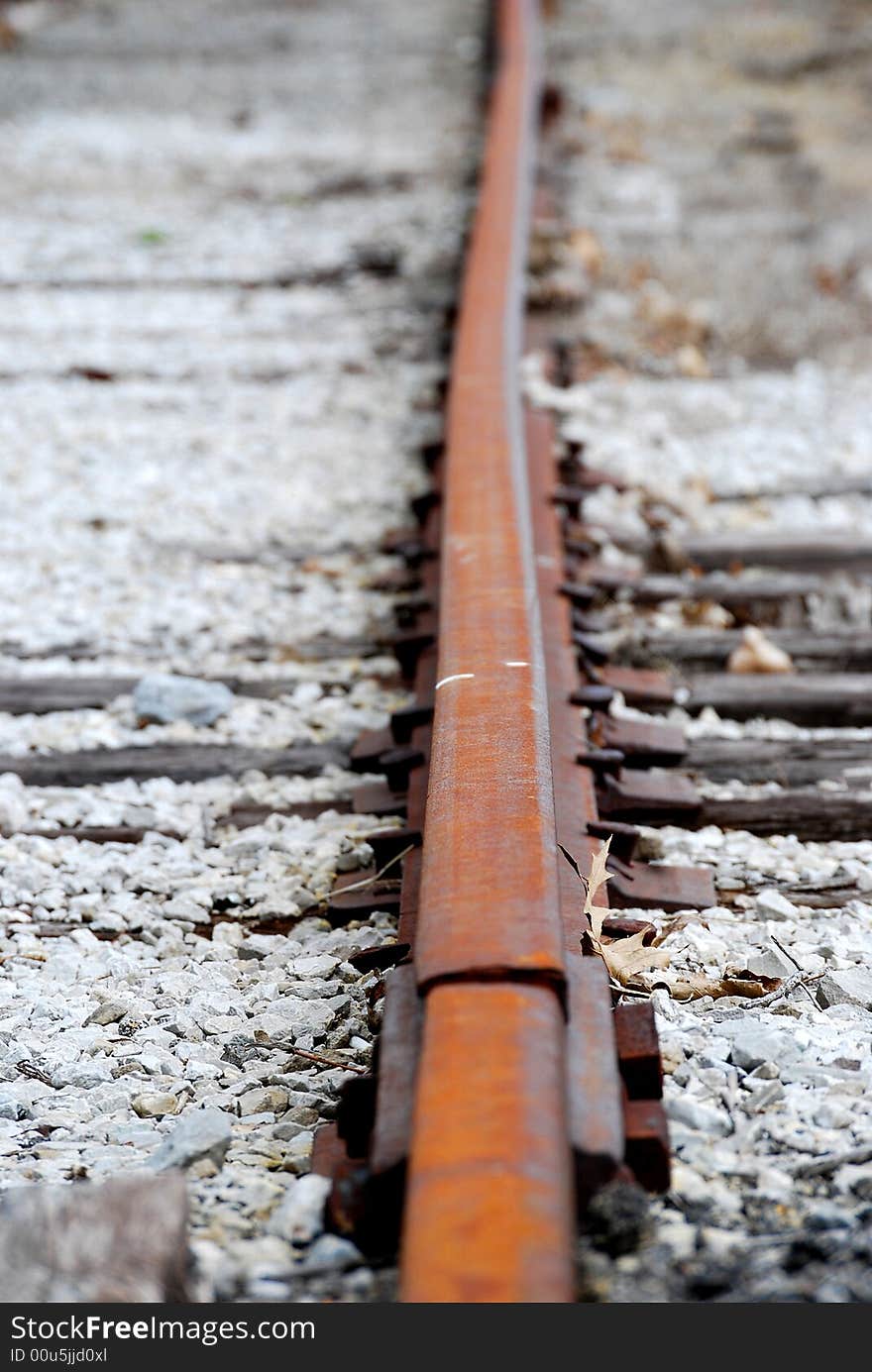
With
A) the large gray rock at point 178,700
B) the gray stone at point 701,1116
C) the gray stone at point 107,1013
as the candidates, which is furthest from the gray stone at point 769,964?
the large gray rock at point 178,700

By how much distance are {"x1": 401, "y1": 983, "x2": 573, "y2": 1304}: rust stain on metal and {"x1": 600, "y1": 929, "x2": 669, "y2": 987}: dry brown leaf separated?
39 centimetres

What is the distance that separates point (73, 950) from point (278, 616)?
4.15ft

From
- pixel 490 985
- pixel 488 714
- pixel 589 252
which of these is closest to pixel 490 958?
pixel 490 985

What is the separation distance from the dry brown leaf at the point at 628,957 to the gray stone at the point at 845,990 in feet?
0.71

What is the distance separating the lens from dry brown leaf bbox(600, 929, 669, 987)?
1982 mm

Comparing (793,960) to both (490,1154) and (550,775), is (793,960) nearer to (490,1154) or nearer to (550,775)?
(550,775)

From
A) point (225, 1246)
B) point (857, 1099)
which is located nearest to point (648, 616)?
point (857, 1099)

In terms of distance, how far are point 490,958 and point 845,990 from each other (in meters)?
0.60

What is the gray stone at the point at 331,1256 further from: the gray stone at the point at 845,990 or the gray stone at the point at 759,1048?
the gray stone at the point at 845,990

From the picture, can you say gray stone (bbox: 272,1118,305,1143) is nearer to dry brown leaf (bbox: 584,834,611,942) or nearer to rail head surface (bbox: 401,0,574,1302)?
rail head surface (bbox: 401,0,574,1302)

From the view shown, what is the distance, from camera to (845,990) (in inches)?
78.3

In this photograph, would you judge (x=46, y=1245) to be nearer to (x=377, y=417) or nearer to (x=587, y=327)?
(x=377, y=417)

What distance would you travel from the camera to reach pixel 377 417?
4547 millimetres

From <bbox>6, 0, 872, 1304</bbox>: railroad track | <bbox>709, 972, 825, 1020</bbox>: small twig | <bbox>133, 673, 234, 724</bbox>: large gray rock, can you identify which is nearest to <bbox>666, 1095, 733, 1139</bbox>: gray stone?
<bbox>6, 0, 872, 1304</bbox>: railroad track
